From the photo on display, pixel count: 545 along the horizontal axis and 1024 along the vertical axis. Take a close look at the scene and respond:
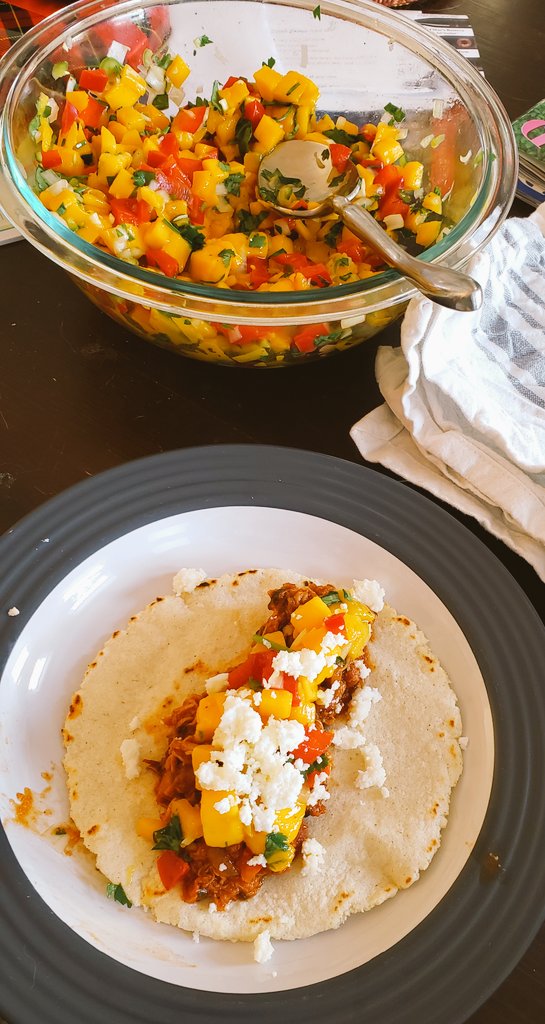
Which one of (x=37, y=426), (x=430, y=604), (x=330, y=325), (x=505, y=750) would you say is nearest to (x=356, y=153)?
(x=330, y=325)

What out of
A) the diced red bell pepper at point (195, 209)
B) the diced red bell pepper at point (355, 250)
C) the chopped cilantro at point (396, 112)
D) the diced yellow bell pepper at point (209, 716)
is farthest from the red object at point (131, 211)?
the diced yellow bell pepper at point (209, 716)

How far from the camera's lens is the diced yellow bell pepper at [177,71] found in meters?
2.25

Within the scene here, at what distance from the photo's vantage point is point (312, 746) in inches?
57.8

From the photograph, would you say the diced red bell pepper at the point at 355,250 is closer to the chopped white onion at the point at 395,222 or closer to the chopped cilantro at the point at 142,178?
the chopped white onion at the point at 395,222

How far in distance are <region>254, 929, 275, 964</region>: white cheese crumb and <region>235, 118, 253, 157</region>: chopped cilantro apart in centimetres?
184

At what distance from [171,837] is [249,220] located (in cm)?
145

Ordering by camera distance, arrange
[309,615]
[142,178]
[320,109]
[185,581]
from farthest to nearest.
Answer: [320,109], [142,178], [185,581], [309,615]

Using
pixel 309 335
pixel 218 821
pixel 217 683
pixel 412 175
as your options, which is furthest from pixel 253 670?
pixel 412 175

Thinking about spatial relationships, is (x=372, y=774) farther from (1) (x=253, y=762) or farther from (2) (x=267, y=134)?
(2) (x=267, y=134)

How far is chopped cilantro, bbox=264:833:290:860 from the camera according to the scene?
1.38 meters

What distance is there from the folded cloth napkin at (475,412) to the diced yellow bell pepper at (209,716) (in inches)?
28.8

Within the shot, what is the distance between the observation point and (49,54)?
6.82 ft

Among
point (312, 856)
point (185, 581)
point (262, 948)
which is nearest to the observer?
point (262, 948)

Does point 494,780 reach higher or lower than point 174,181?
lower
